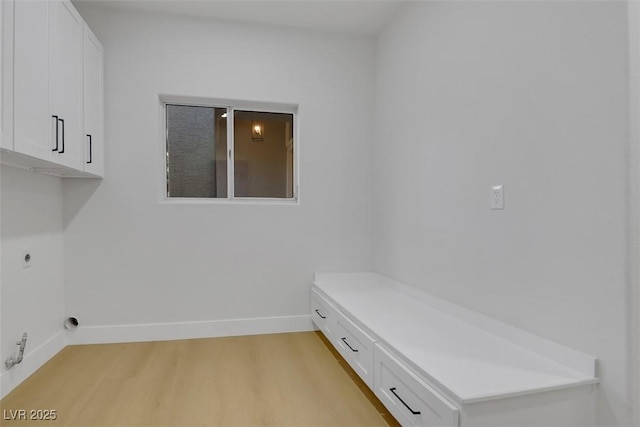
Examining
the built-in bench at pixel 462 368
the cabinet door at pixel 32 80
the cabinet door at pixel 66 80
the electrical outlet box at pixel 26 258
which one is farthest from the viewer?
the electrical outlet box at pixel 26 258

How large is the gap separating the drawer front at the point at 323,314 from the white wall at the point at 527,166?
0.62 m

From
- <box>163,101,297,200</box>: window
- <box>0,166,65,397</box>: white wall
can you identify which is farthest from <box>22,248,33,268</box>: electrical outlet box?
<box>163,101,297,200</box>: window

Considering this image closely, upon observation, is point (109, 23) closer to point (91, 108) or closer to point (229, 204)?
point (91, 108)

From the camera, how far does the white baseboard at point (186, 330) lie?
2.84m

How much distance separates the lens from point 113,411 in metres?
1.91

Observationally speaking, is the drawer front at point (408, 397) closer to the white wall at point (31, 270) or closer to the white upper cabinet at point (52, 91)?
the white upper cabinet at point (52, 91)

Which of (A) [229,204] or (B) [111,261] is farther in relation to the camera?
(A) [229,204]

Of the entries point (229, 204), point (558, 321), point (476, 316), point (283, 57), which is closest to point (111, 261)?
point (229, 204)

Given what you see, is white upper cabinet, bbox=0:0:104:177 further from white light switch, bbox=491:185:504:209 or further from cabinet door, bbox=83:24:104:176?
white light switch, bbox=491:185:504:209

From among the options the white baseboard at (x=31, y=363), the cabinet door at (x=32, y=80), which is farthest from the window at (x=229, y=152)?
the white baseboard at (x=31, y=363)

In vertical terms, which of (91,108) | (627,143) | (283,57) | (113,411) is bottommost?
(113,411)

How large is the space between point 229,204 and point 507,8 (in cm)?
231

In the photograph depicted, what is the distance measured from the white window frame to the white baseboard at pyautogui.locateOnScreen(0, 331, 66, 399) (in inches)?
49.3

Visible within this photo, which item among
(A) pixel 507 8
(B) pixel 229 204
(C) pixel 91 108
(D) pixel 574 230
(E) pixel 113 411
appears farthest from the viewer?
(B) pixel 229 204
